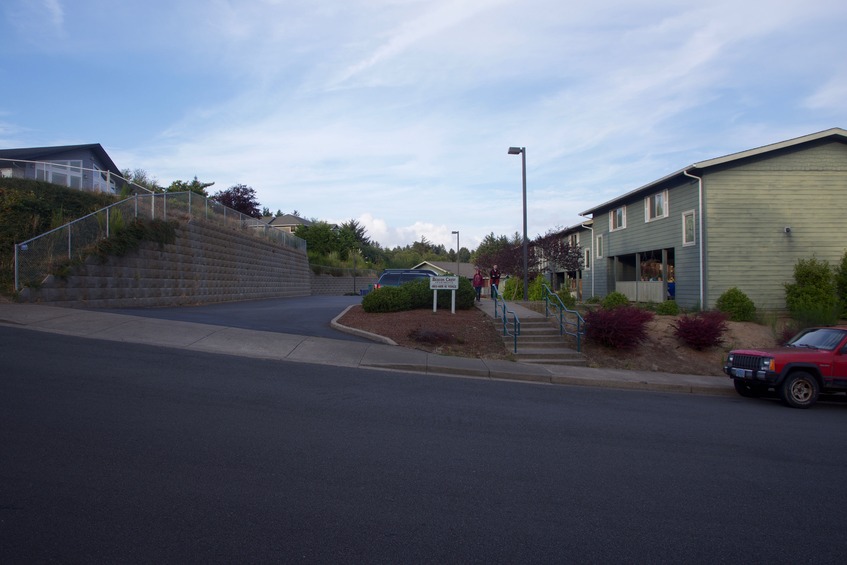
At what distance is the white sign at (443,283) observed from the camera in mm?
18859

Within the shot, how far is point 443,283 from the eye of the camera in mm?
18875

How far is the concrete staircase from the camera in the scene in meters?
15.6

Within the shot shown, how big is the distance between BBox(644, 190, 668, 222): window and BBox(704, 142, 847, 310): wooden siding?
3.18 m

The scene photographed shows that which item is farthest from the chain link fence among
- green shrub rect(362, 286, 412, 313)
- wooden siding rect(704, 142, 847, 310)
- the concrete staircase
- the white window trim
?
wooden siding rect(704, 142, 847, 310)

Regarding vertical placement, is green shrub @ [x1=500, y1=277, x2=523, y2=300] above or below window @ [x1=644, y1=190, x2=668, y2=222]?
below

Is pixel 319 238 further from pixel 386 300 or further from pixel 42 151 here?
pixel 386 300

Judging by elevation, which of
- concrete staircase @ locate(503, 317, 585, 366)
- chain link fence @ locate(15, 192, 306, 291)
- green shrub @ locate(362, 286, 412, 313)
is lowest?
concrete staircase @ locate(503, 317, 585, 366)

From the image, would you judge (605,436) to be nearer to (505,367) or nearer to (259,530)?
(259,530)

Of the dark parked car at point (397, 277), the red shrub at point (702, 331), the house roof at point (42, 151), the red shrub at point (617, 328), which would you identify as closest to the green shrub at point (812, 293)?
the red shrub at point (702, 331)

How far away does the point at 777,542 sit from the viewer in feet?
16.0

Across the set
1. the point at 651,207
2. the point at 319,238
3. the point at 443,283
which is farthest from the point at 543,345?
the point at 319,238

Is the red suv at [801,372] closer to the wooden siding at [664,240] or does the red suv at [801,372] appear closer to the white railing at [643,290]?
the wooden siding at [664,240]

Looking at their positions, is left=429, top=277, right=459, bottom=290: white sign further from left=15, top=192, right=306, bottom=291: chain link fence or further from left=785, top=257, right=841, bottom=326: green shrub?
left=785, top=257, right=841, bottom=326: green shrub

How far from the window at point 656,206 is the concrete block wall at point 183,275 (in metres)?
18.9
